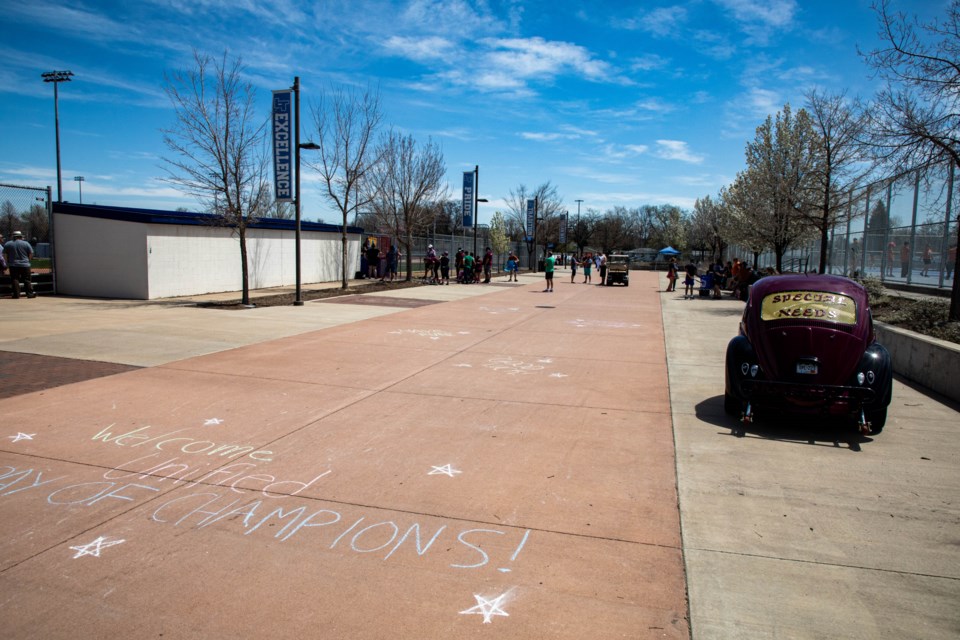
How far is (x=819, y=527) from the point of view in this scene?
4480 millimetres

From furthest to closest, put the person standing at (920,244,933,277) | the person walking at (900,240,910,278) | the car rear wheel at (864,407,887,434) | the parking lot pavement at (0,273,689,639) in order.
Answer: the person walking at (900,240,910,278) → the person standing at (920,244,933,277) → the car rear wheel at (864,407,887,434) → the parking lot pavement at (0,273,689,639)

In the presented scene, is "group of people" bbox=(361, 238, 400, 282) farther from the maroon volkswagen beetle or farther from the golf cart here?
the maroon volkswagen beetle

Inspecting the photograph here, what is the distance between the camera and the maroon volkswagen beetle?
6.41 metres

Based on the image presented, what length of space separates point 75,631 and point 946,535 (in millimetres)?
5523

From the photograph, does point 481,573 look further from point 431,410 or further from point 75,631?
point 431,410

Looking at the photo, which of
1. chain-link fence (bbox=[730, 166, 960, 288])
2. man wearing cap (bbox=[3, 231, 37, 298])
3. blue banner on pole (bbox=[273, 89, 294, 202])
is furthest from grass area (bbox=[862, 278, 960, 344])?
man wearing cap (bbox=[3, 231, 37, 298])

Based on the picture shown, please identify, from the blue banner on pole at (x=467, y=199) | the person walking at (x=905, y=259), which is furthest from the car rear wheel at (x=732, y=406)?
the blue banner on pole at (x=467, y=199)

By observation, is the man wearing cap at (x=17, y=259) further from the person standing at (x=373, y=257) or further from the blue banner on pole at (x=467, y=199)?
the blue banner on pole at (x=467, y=199)

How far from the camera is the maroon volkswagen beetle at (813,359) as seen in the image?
6410mm

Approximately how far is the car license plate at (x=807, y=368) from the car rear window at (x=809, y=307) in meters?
0.56

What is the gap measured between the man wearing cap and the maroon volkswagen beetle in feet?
60.0

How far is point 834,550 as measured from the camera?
4133 mm

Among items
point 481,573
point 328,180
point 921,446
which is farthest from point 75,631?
point 328,180

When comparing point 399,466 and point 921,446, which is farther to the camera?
point 921,446
